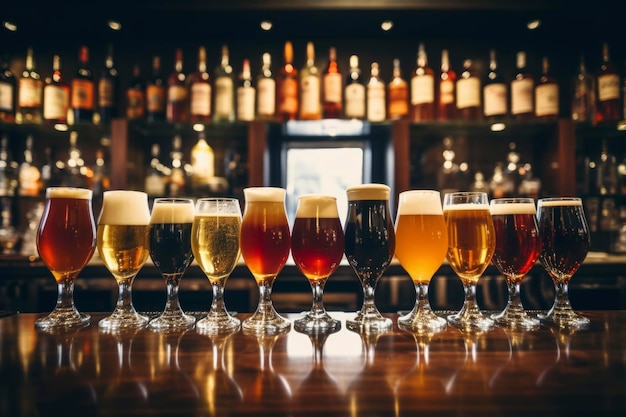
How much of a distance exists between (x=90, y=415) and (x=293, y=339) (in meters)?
0.34

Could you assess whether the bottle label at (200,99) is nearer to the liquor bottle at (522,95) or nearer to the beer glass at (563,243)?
the liquor bottle at (522,95)

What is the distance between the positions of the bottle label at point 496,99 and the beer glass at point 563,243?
1.77 metres

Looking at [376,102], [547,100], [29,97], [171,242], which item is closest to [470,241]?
[171,242]

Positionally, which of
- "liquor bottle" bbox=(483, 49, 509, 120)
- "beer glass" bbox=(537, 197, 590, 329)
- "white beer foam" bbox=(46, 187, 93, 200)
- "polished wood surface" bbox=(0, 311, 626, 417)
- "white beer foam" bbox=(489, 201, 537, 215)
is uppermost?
"liquor bottle" bbox=(483, 49, 509, 120)

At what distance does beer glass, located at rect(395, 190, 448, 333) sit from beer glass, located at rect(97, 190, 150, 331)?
531 mm

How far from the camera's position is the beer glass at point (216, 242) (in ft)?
2.86

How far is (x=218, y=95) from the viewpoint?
102 inches

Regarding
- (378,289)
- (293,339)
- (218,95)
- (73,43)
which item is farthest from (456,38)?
(293,339)

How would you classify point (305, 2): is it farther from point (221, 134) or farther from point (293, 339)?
point (293, 339)

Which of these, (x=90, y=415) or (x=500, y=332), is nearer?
(x=90, y=415)

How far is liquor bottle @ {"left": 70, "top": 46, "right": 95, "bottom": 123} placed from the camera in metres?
2.61

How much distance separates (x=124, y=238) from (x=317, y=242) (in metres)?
0.40

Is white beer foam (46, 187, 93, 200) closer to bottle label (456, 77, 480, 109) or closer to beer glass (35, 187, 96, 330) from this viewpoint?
beer glass (35, 187, 96, 330)

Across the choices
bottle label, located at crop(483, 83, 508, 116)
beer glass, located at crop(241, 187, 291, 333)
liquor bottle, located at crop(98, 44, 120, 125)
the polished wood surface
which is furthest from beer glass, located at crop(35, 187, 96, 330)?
bottle label, located at crop(483, 83, 508, 116)
